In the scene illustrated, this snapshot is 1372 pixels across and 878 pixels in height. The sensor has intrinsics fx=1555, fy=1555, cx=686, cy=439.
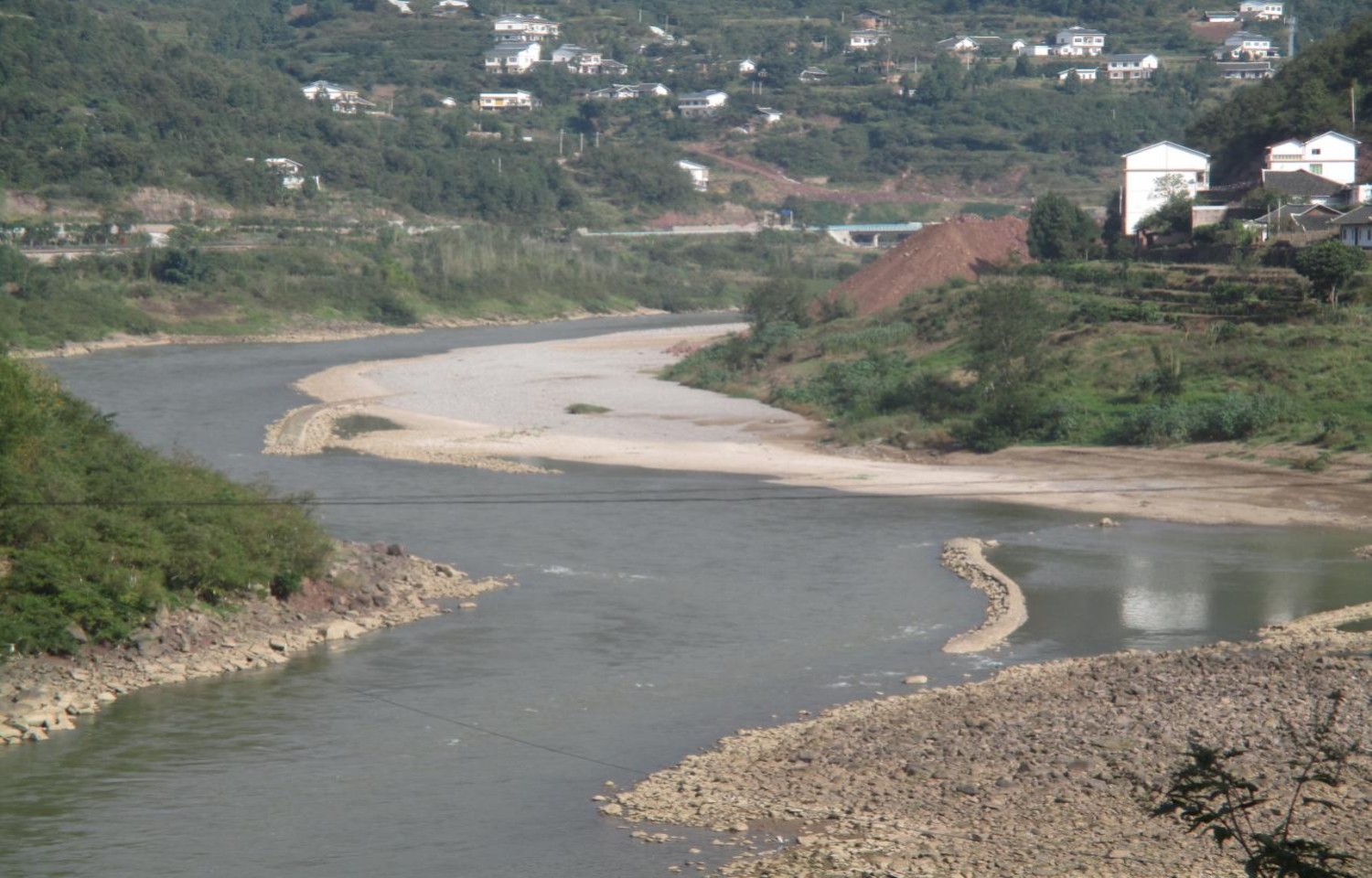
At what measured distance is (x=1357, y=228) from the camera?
46750mm

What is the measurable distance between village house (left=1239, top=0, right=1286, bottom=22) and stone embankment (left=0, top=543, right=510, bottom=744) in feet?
521

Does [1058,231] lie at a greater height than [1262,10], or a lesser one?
lesser

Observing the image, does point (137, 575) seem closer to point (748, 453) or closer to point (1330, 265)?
point (748, 453)

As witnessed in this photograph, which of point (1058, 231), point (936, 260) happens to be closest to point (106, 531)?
point (1058, 231)

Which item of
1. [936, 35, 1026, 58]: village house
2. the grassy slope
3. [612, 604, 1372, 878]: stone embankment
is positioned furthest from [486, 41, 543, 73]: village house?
[612, 604, 1372, 878]: stone embankment

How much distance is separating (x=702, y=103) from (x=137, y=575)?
13940 centimetres

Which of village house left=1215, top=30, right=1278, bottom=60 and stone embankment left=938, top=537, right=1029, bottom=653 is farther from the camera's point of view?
village house left=1215, top=30, right=1278, bottom=60

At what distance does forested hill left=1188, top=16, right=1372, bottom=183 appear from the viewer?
202ft

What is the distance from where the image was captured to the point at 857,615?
77.7 ft

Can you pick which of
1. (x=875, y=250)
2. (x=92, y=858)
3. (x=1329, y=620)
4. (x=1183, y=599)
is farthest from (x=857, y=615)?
(x=875, y=250)

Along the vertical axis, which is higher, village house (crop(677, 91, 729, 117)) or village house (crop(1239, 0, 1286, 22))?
village house (crop(1239, 0, 1286, 22))

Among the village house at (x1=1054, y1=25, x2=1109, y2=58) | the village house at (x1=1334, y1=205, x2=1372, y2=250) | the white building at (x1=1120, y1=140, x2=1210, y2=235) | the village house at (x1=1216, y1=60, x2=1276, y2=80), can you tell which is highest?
the village house at (x1=1054, y1=25, x2=1109, y2=58)

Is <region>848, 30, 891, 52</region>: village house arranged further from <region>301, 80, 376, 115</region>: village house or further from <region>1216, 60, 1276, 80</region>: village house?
<region>301, 80, 376, 115</region>: village house

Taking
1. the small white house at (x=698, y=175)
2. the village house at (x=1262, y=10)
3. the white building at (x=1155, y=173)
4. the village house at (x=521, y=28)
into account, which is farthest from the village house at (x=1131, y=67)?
the white building at (x=1155, y=173)
